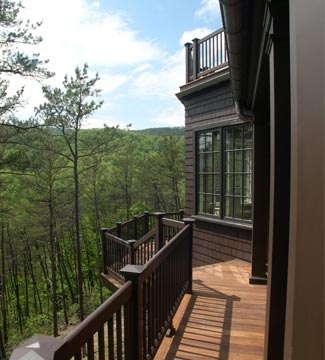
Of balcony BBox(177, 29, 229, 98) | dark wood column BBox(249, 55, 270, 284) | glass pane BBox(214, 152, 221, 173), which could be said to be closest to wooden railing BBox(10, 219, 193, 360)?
dark wood column BBox(249, 55, 270, 284)

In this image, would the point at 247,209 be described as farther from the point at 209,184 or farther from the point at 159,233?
the point at 159,233

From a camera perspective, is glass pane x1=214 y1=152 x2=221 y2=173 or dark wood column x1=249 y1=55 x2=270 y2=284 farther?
glass pane x1=214 y1=152 x2=221 y2=173

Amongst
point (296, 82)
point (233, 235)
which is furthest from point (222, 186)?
point (296, 82)

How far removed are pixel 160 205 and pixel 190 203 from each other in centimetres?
2032

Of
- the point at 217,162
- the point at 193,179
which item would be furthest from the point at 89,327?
the point at 193,179

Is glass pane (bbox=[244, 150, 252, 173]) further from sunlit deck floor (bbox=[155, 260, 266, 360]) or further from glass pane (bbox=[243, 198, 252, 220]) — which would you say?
sunlit deck floor (bbox=[155, 260, 266, 360])

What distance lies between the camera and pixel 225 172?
592 centimetres

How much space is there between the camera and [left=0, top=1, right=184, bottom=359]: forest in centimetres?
898

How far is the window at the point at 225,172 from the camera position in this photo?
545cm

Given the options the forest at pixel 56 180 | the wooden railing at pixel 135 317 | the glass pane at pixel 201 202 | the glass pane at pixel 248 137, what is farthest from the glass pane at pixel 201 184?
the forest at pixel 56 180

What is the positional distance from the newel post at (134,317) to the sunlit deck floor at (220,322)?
32.5 inches

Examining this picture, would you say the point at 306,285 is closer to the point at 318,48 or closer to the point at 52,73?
the point at 318,48

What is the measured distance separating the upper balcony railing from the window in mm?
A: 1366

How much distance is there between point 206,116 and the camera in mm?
6445
